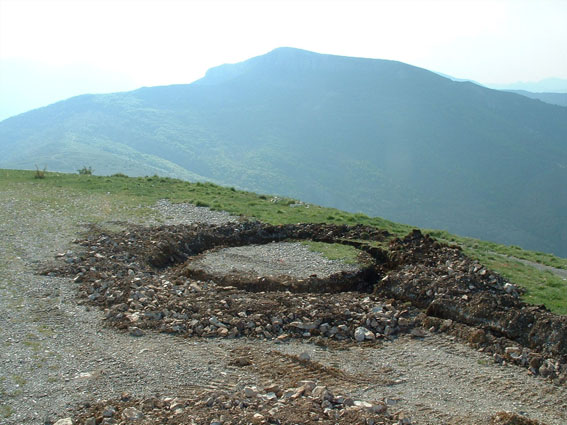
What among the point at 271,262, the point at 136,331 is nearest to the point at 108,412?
the point at 136,331

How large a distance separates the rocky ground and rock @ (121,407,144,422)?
1.6 inches

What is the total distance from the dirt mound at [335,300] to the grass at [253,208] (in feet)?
4.44

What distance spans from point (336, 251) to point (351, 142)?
130m

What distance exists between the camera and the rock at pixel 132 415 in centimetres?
729

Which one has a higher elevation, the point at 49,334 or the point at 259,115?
the point at 259,115

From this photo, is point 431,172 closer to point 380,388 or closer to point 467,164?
point 467,164

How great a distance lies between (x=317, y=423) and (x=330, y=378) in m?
1.83

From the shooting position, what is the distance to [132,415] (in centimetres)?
734

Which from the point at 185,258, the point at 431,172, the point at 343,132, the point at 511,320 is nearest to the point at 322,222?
the point at 185,258

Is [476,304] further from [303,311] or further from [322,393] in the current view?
[322,393]

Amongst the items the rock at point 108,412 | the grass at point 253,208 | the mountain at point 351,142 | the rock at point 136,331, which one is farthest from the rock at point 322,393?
the mountain at point 351,142

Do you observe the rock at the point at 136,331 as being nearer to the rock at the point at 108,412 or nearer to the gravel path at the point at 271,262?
the rock at the point at 108,412

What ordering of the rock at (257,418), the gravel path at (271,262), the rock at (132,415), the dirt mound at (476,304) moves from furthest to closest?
the gravel path at (271,262), the dirt mound at (476,304), the rock at (132,415), the rock at (257,418)

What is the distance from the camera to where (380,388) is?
875cm
